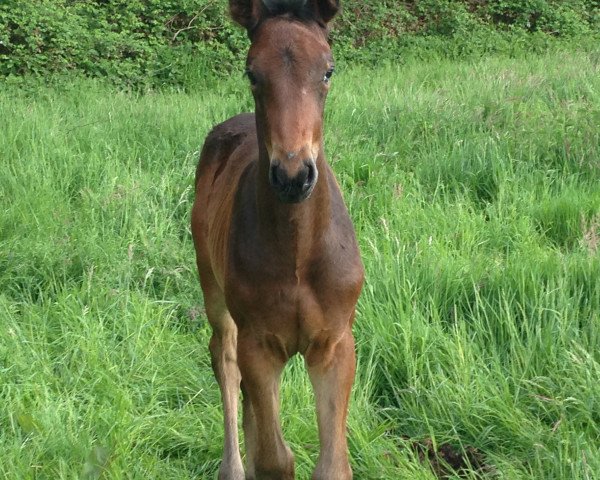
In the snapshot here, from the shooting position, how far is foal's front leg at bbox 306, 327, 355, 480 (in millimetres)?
3340

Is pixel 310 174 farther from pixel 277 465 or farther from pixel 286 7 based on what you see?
pixel 277 465

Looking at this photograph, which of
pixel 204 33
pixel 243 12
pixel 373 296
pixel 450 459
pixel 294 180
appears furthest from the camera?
pixel 204 33

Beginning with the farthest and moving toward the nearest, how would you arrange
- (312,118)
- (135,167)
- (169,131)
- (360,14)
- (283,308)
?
1. (360,14)
2. (169,131)
3. (135,167)
4. (283,308)
5. (312,118)

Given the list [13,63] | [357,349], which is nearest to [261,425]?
[357,349]

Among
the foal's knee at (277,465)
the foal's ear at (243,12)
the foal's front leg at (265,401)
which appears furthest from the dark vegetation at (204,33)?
the foal's knee at (277,465)

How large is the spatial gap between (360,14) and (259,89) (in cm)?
1195

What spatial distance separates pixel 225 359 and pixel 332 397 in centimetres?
97

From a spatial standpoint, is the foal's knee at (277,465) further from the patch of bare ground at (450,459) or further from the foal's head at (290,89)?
the foal's head at (290,89)

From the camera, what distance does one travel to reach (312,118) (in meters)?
2.88

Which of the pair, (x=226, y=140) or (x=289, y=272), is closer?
(x=289, y=272)

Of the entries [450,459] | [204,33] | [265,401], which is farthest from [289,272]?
[204,33]

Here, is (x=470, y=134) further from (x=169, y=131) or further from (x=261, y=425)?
(x=261, y=425)

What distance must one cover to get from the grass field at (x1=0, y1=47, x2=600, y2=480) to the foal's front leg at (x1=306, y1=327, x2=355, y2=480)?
9.7 inches

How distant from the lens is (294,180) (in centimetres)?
272
